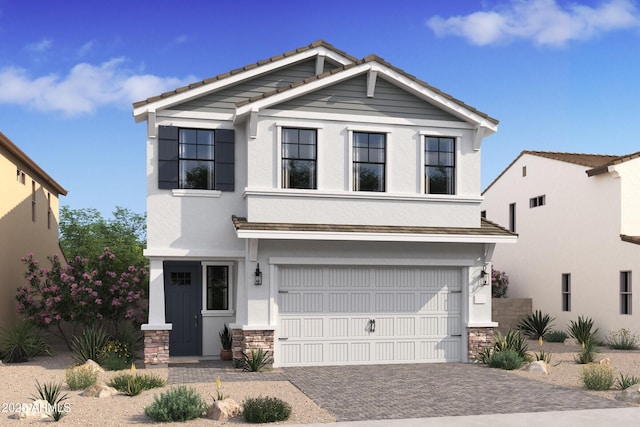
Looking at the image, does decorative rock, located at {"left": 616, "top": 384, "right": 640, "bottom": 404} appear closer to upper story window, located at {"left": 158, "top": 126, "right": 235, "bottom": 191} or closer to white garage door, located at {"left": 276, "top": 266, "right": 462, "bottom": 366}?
white garage door, located at {"left": 276, "top": 266, "right": 462, "bottom": 366}

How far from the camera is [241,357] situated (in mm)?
16609

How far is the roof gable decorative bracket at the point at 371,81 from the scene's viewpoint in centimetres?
1739

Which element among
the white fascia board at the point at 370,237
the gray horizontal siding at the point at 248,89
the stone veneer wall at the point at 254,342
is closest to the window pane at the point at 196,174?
the gray horizontal siding at the point at 248,89

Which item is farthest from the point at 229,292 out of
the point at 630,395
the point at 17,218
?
the point at 630,395

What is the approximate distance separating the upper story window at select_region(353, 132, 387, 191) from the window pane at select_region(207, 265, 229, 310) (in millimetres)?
4264

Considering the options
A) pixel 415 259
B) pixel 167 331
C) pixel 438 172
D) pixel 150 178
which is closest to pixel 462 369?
pixel 415 259

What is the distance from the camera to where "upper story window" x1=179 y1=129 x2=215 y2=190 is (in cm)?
1734

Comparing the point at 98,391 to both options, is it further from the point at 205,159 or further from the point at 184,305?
the point at 205,159

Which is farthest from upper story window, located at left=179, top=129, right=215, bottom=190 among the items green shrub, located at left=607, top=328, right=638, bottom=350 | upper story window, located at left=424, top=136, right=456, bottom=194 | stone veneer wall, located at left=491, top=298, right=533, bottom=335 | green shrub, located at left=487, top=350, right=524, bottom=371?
green shrub, located at left=607, top=328, right=638, bottom=350

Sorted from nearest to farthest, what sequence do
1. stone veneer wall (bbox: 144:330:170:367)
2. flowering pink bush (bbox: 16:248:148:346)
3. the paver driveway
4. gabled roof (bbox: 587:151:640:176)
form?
the paver driveway, stone veneer wall (bbox: 144:330:170:367), flowering pink bush (bbox: 16:248:148:346), gabled roof (bbox: 587:151:640:176)

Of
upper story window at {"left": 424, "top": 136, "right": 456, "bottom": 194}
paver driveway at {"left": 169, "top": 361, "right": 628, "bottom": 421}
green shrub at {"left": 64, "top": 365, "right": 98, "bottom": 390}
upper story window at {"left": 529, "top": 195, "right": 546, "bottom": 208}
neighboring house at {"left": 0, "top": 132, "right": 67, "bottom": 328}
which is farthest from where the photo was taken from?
upper story window at {"left": 529, "top": 195, "right": 546, "bottom": 208}

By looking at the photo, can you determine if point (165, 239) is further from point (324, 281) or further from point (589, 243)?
point (589, 243)

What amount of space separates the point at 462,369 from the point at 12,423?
9.83 meters

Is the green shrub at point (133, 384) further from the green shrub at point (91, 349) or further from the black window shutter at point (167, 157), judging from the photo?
the black window shutter at point (167, 157)
